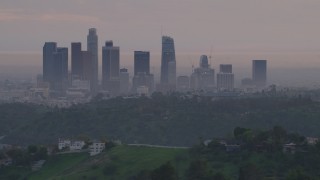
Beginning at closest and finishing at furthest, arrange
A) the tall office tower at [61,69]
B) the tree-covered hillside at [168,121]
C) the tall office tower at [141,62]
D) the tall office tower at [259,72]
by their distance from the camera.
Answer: the tree-covered hillside at [168,121]
the tall office tower at [259,72]
the tall office tower at [141,62]
the tall office tower at [61,69]

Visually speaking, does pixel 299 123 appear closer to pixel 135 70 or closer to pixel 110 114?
pixel 110 114

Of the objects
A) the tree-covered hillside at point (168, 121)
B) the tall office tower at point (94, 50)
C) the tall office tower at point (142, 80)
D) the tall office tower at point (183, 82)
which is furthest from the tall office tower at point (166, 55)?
the tree-covered hillside at point (168, 121)

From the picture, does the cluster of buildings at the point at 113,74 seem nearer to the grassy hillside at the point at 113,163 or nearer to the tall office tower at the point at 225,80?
the tall office tower at the point at 225,80

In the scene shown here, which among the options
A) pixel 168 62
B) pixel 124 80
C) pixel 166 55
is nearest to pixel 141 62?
pixel 166 55

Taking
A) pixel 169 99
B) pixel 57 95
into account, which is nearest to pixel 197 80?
pixel 57 95

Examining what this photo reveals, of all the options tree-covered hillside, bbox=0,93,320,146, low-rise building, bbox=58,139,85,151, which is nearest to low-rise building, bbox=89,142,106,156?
low-rise building, bbox=58,139,85,151

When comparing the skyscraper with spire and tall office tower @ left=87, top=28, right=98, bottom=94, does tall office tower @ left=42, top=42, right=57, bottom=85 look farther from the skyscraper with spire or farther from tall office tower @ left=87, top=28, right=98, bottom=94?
the skyscraper with spire
